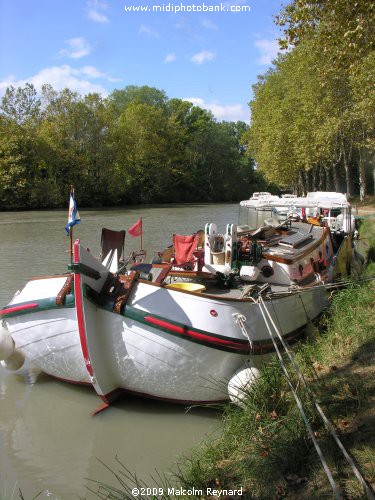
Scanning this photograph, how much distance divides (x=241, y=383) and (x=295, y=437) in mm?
1675

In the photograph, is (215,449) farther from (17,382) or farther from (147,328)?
(17,382)

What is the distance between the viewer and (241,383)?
632 cm

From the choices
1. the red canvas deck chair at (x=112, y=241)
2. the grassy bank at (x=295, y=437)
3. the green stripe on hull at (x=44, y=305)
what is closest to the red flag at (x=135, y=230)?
the red canvas deck chair at (x=112, y=241)

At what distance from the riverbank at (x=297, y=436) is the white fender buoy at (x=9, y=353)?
3340 mm

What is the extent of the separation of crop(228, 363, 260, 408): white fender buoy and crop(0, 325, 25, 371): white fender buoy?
3.36 m

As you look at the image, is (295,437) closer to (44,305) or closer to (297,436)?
(297,436)

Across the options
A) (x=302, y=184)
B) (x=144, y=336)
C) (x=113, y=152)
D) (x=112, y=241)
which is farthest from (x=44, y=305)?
(x=113, y=152)

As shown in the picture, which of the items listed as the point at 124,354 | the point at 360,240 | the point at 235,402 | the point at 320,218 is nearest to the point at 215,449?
the point at 235,402

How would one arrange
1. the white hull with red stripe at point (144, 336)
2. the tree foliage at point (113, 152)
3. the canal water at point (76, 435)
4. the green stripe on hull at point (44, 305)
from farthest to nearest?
the tree foliage at point (113, 152)
the green stripe on hull at point (44, 305)
the white hull with red stripe at point (144, 336)
the canal water at point (76, 435)

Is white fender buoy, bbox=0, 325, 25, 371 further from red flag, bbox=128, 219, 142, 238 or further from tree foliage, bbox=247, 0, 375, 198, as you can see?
tree foliage, bbox=247, 0, 375, 198

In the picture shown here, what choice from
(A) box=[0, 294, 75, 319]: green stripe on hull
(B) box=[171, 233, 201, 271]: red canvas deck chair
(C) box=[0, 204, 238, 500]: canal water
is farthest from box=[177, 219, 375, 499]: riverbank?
(B) box=[171, 233, 201, 271]: red canvas deck chair

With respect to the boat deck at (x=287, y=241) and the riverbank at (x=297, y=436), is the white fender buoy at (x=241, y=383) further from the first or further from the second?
the boat deck at (x=287, y=241)

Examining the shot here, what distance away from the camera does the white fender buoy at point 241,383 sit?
607 cm

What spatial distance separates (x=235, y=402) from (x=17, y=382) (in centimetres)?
387
